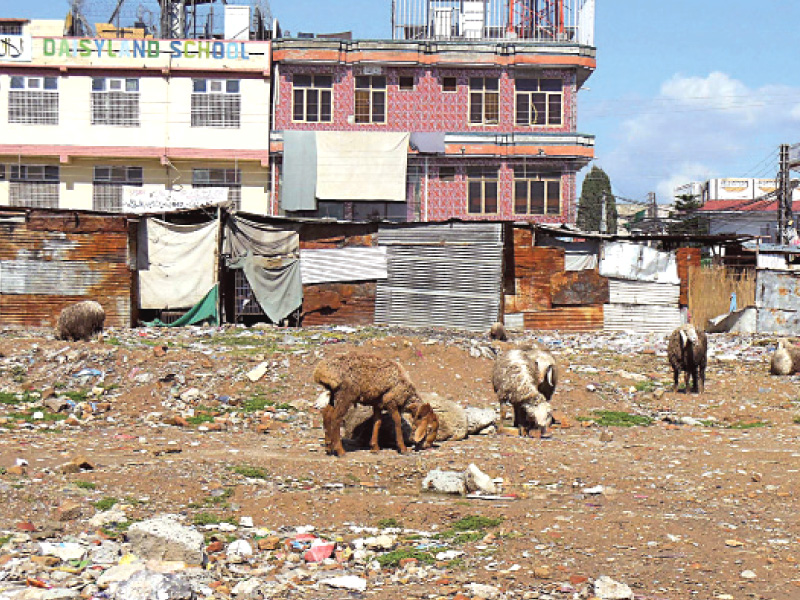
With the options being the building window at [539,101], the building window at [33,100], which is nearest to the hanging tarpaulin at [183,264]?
the building window at [33,100]

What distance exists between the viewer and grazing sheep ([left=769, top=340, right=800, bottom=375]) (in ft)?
61.7

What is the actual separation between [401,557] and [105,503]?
287cm

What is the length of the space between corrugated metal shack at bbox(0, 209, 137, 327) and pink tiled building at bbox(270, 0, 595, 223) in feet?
31.9

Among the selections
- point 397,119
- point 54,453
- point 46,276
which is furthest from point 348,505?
point 397,119

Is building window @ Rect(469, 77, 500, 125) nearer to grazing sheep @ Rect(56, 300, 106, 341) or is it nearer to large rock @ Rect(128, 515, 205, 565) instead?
grazing sheep @ Rect(56, 300, 106, 341)

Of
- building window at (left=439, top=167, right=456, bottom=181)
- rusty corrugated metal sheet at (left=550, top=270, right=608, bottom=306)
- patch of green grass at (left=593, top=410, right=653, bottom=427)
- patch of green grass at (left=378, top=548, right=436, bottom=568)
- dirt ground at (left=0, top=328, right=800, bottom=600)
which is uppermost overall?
building window at (left=439, top=167, right=456, bottom=181)

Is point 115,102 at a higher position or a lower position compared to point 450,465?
higher

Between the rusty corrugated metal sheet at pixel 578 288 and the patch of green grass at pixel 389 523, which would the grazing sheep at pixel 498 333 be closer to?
the rusty corrugated metal sheet at pixel 578 288

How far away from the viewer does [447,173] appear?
108ft

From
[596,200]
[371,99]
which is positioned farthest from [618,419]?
[596,200]

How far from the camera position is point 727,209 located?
186ft

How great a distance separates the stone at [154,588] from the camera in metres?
6.11

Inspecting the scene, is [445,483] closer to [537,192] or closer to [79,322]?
[79,322]

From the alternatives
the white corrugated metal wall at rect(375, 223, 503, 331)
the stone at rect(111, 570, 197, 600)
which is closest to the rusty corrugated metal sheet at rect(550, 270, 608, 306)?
the white corrugated metal wall at rect(375, 223, 503, 331)
